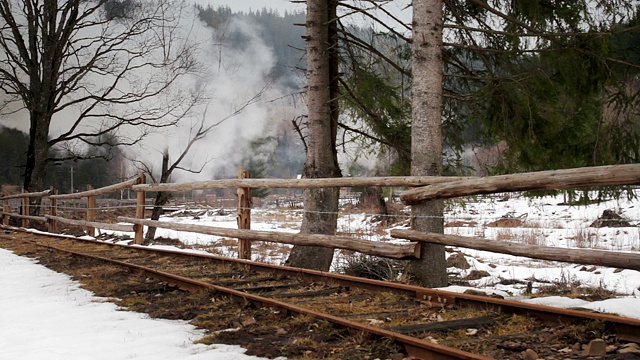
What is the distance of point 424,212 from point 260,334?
3021 millimetres

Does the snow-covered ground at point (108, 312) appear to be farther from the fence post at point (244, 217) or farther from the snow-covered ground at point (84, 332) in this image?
the fence post at point (244, 217)

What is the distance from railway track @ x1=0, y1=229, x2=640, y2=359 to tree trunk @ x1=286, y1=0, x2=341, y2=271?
1.86m

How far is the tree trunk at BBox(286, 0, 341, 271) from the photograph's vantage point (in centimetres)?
962

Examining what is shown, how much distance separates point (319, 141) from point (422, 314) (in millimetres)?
5252

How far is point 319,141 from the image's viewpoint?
980cm

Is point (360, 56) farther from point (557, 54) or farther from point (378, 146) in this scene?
point (557, 54)

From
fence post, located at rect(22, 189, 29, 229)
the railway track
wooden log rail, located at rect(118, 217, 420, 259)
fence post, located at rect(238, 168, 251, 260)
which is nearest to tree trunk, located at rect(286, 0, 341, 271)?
fence post, located at rect(238, 168, 251, 260)

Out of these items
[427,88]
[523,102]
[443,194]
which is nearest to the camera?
[443,194]

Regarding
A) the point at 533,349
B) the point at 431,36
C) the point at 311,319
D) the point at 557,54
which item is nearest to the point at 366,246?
the point at 311,319

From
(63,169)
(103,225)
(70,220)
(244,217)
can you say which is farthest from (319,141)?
(63,169)

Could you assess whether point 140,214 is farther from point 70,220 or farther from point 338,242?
point 338,242

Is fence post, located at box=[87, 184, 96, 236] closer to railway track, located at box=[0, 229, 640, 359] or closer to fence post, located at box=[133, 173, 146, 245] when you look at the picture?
fence post, located at box=[133, 173, 146, 245]

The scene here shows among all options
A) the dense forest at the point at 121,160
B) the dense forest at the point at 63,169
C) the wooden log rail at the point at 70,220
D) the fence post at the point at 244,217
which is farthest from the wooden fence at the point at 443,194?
the dense forest at the point at 63,169

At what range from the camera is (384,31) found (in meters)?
11.1
